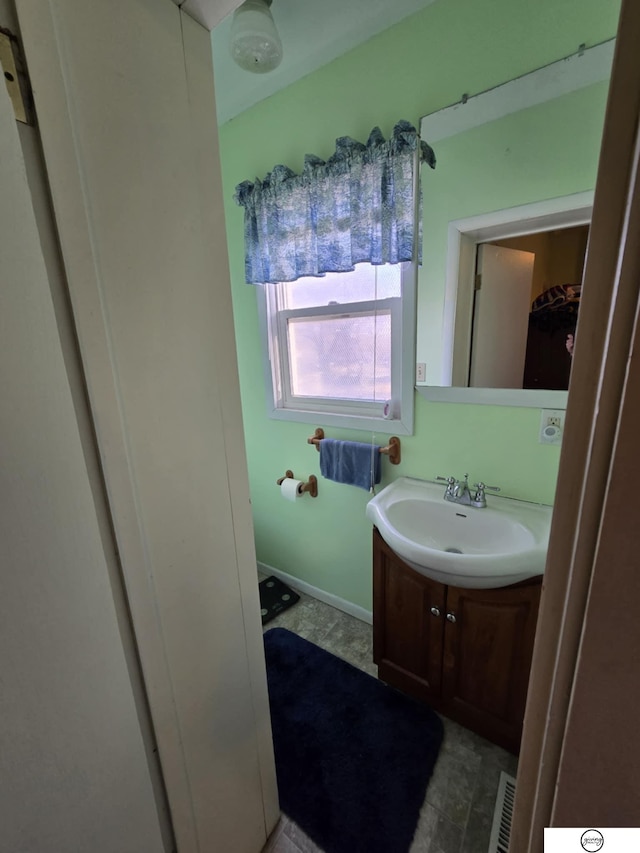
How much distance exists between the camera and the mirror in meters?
1.06

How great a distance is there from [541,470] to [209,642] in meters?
1.23

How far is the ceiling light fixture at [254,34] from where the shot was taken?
107cm

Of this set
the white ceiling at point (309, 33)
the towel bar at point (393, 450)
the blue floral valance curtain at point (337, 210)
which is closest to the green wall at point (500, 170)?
the blue floral valance curtain at point (337, 210)

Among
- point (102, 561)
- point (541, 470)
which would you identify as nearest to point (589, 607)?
point (102, 561)

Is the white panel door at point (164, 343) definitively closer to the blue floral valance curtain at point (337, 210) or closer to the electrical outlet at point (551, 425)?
the blue floral valance curtain at point (337, 210)

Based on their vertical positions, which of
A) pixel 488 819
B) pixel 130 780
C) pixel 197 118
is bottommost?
pixel 488 819

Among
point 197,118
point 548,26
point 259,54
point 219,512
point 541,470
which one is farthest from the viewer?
point 541,470

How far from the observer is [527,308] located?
1.23 m

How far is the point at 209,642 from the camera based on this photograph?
77cm

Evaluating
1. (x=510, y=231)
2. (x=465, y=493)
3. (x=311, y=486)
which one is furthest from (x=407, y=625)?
(x=510, y=231)

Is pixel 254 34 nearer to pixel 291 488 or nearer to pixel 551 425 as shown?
pixel 551 425

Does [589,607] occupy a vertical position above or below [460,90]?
below

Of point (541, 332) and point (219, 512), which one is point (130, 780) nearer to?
point (219, 512)

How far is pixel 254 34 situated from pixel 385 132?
53 cm
